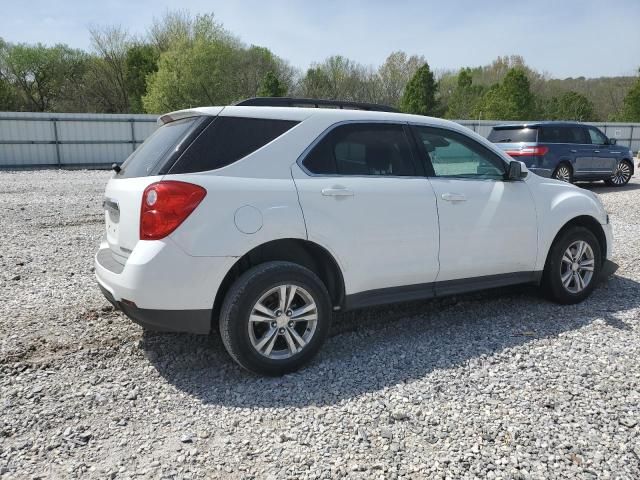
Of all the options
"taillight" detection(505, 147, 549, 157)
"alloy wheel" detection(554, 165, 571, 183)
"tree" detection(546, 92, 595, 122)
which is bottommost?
"alloy wheel" detection(554, 165, 571, 183)

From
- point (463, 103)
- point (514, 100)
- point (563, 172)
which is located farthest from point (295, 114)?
point (463, 103)

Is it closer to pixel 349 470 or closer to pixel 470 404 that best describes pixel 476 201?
pixel 470 404

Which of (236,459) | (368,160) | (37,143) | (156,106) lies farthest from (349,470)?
(156,106)

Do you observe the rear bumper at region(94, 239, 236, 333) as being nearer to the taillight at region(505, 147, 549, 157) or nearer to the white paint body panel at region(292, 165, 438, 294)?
the white paint body panel at region(292, 165, 438, 294)

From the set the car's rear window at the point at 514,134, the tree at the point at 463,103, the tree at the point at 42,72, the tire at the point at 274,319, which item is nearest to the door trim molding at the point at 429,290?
the tire at the point at 274,319

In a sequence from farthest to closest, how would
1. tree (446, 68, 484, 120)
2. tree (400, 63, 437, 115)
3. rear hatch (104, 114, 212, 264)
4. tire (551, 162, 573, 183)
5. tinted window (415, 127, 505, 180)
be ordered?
tree (446, 68, 484, 120) < tree (400, 63, 437, 115) < tire (551, 162, 573, 183) < tinted window (415, 127, 505, 180) < rear hatch (104, 114, 212, 264)

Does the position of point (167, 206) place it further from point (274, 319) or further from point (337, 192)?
point (337, 192)

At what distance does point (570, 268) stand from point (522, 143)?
9160 millimetres

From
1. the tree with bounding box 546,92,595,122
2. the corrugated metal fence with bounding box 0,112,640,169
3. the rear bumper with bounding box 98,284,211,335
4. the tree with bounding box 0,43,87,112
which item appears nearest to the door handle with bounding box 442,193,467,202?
the rear bumper with bounding box 98,284,211,335

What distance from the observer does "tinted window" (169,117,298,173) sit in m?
3.16

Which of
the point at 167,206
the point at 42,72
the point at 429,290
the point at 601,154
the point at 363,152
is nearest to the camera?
the point at 167,206

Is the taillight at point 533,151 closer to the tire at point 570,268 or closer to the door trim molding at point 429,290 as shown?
the tire at point 570,268

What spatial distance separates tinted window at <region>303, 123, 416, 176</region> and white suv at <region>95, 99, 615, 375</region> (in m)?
0.01

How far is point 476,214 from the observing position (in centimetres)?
407
